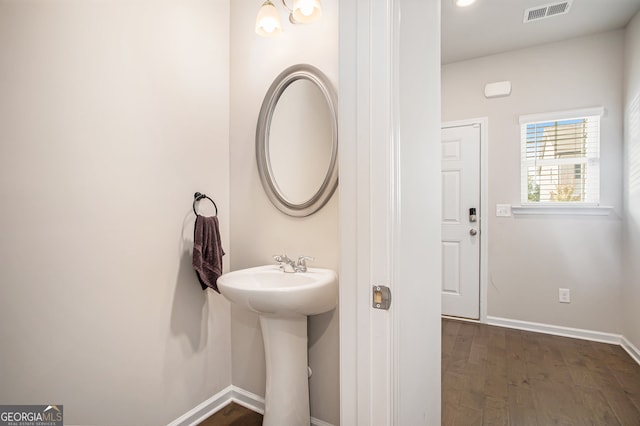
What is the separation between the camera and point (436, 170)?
4.35ft

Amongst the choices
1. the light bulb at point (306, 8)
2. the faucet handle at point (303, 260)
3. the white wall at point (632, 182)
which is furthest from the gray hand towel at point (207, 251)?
the white wall at point (632, 182)

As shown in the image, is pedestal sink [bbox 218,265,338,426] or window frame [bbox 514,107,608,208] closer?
pedestal sink [bbox 218,265,338,426]

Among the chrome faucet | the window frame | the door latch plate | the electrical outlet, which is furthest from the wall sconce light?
the electrical outlet

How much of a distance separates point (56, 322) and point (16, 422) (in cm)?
34

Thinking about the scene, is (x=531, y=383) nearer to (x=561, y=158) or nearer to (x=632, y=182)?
(x=632, y=182)

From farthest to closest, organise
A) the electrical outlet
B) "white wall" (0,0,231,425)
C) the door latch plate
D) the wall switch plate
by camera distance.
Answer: the wall switch plate, the electrical outlet, "white wall" (0,0,231,425), the door latch plate

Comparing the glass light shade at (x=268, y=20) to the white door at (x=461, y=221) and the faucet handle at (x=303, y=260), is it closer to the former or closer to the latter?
the faucet handle at (x=303, y=260)

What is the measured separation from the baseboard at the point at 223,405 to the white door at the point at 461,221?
223 centimetres

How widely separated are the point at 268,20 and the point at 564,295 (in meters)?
3.27

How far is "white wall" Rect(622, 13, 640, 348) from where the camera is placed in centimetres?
235

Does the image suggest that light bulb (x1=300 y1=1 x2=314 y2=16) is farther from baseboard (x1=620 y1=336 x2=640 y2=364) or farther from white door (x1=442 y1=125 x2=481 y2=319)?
baseboard (x1=620 y1=336 x2=640 y2=364)

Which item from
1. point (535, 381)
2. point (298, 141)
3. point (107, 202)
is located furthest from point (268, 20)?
point (535, 381)

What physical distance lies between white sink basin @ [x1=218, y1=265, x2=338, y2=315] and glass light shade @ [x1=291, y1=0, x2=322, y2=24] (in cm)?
118

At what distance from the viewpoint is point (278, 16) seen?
1.51 metres
